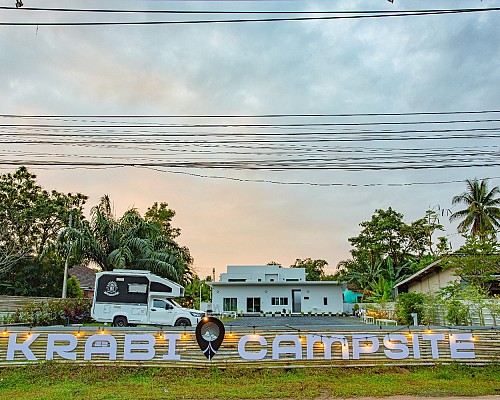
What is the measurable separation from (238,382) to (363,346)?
332 cm

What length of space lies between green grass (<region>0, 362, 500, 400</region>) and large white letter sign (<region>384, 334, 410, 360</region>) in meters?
0.34

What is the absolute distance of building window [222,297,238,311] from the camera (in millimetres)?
37531

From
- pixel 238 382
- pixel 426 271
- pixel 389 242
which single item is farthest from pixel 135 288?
pixel 389 242

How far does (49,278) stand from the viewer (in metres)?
34.1

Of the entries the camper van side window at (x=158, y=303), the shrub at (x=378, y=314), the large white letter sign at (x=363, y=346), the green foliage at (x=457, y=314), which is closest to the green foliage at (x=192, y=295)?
the shrub at (x=378, y=314)

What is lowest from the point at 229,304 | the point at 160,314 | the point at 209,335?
the point at 209,335

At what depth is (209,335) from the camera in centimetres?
1138

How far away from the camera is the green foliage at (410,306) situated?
21359 millimetres

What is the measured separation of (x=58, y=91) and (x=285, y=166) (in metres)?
7.52

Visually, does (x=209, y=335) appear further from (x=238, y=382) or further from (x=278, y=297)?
(x=278, y=297)

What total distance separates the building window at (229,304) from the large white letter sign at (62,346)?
26714mm

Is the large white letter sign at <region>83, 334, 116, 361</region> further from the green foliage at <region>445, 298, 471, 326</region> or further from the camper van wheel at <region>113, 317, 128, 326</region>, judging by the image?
the green foliage at <region>445, 298, 471, 326</region>

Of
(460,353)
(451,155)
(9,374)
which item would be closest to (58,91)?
(9,374)

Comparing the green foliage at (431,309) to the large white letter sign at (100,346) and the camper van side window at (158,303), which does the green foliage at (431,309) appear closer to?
the camper van side window at (158,303)
